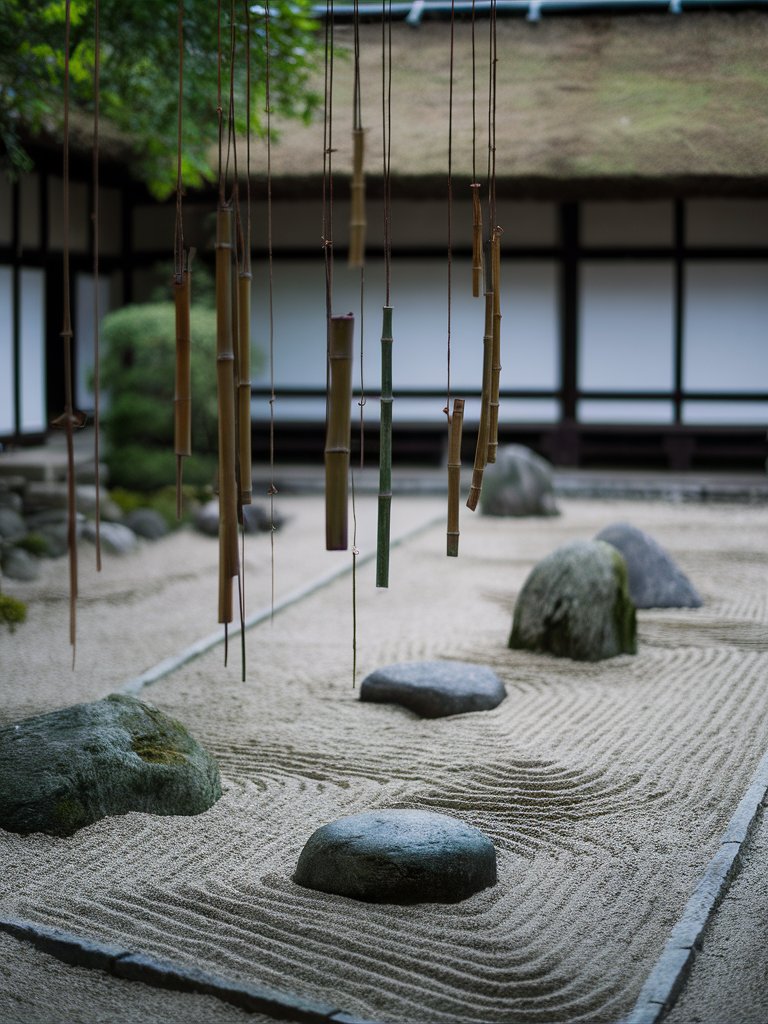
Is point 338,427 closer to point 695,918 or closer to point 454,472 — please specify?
point 454,472

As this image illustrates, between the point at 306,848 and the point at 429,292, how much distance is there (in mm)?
10384

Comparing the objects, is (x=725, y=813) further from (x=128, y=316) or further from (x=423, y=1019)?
(x=128, y=316)

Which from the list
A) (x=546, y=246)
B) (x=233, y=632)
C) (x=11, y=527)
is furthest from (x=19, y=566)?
(x=546, y=246)

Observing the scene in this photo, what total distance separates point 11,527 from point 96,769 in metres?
5.77

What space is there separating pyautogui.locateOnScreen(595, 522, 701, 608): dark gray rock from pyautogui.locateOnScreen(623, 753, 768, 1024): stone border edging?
3.21 metres

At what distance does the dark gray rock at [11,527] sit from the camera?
31.0 feet

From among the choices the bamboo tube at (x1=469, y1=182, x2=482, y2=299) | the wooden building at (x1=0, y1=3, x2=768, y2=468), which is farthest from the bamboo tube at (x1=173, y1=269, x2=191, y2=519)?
the wooden building at (x1=0, y1=3, x2=768, y2=468)

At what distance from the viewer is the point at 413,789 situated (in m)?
4.52

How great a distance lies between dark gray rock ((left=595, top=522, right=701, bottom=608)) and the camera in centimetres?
771

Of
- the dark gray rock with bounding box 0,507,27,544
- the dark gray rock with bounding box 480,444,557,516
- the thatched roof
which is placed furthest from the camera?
the thatched roof

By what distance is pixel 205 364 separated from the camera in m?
11.4

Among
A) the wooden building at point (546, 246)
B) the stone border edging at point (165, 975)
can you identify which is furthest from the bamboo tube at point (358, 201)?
the wooden building at point (546, 246)

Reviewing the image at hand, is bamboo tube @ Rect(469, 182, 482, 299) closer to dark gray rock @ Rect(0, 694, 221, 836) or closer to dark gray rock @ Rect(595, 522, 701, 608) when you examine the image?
dark gray rock @ Rect(0, 694, 221, 836)

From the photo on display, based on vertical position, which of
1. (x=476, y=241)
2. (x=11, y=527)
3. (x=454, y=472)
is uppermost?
(x=476, y=241)
